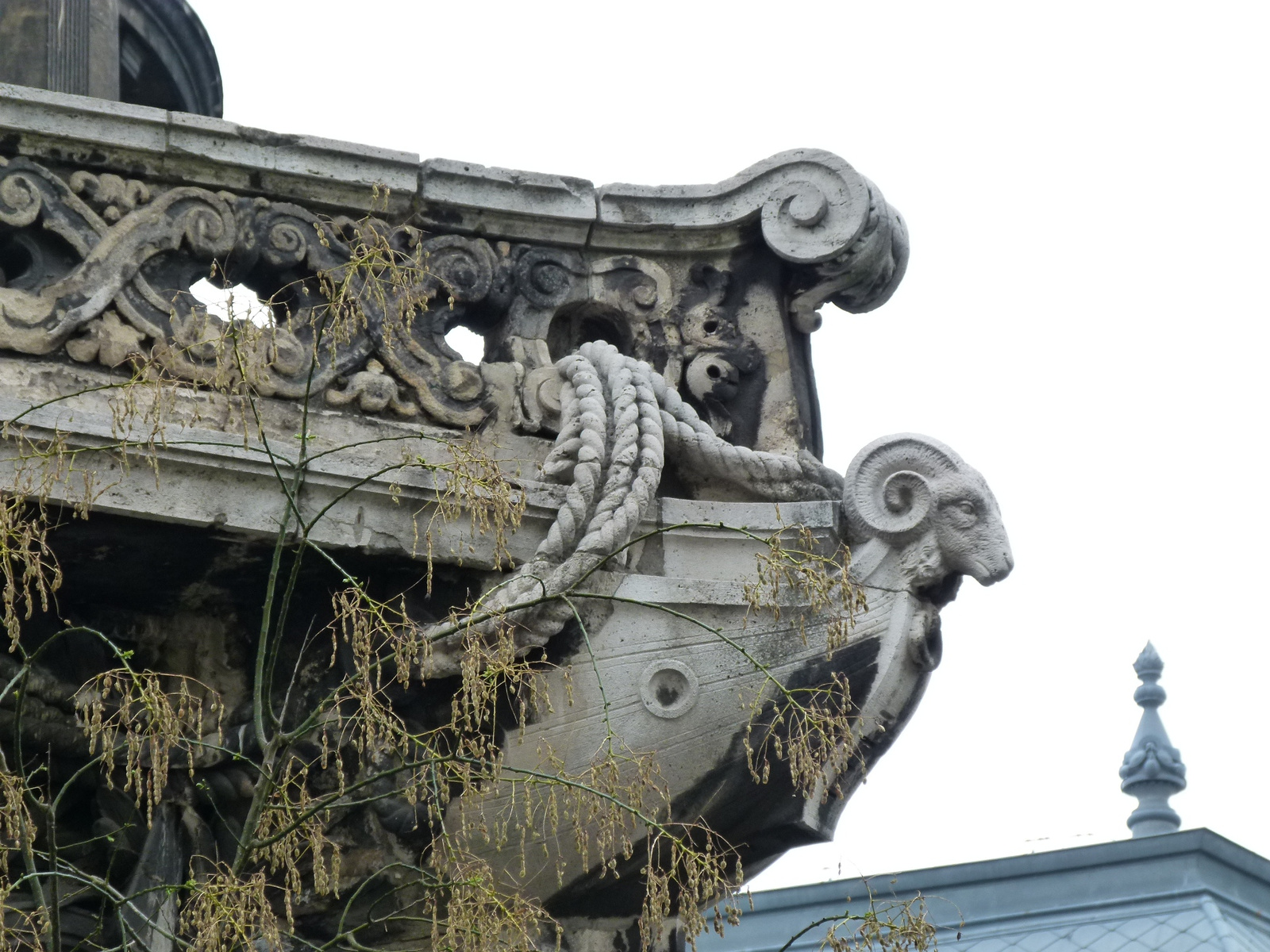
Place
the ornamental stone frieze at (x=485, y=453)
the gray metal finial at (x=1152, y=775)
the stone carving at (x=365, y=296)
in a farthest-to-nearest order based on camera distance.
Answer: the gray metal finial at (x=1152, y=775) → the stone carving at (x=365, y=296) → the ornamental stone frieze at (x=485, y=453)

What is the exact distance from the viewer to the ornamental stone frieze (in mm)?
5840

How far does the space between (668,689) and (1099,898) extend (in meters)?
8.18

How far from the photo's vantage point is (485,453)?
610cm

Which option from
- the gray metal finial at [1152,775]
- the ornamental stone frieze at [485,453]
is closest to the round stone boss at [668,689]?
the ornamental stone frieze at [485,453]

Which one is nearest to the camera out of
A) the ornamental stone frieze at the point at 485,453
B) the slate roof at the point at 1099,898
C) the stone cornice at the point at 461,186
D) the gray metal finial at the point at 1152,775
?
the ornamental stone frieze at the point at 485,453

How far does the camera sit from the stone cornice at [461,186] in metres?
6.14

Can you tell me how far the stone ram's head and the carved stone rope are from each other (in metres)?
0.18

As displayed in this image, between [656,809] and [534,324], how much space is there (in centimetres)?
145

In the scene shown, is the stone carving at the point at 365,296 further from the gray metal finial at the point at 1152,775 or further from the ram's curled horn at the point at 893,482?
the gray metal finial at the point at 1152,775

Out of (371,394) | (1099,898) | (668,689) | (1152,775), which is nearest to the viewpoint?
(668,689)

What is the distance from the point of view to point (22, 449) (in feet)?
18.2

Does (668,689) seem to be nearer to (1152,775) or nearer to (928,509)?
(928,509)

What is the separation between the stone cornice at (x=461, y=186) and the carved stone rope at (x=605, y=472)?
399 millimetres

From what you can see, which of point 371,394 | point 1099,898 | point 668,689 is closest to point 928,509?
point 668,689
